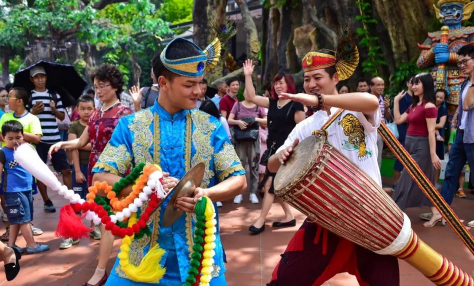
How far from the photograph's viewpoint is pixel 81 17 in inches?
753

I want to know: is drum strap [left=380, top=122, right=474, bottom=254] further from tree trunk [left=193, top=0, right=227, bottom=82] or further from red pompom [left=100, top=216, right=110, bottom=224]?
tree trunk [left=193, top=0, right=227, bottom=82]

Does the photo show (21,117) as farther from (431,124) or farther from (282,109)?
(431,124)

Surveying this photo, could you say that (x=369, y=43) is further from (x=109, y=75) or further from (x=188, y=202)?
(x=188, y=202)

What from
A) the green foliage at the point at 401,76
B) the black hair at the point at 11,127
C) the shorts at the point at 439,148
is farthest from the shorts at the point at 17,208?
the green foliage at the point at 401,76

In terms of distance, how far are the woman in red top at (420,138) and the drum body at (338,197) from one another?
3172mm

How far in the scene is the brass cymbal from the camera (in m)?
1.87

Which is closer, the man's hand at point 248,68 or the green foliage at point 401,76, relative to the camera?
the man's hand at point 248,68

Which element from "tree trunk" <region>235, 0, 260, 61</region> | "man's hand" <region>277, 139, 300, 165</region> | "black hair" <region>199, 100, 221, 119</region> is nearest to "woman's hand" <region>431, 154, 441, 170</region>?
"black hair" <region>199, 100, 221, 119</region>

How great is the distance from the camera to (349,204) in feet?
7.54

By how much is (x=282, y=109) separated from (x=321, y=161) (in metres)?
3.03

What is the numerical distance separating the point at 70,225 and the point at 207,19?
11.7m

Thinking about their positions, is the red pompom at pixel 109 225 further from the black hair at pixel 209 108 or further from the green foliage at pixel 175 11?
the green foliage at pixel 175 11

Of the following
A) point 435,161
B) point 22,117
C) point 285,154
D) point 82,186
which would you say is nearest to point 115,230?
point 285,154

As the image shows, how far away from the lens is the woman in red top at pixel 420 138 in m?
5.25
